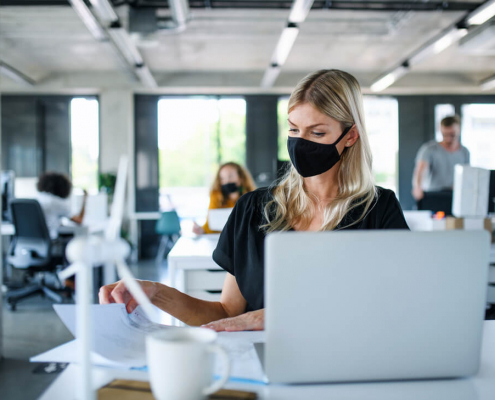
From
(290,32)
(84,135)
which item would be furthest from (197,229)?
(84,135)

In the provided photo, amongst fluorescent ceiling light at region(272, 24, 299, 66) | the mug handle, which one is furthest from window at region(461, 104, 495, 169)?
the mug handle

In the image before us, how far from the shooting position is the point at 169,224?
7012mm

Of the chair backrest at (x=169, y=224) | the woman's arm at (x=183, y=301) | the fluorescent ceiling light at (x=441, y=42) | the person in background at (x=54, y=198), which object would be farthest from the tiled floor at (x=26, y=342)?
the fluorescent ceiling light at (x=441, y=42)

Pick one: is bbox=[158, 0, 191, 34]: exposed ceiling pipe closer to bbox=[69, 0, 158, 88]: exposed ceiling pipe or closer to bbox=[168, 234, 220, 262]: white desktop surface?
bbox=[69, 0, 158, 88]: exposed ceiling pipe

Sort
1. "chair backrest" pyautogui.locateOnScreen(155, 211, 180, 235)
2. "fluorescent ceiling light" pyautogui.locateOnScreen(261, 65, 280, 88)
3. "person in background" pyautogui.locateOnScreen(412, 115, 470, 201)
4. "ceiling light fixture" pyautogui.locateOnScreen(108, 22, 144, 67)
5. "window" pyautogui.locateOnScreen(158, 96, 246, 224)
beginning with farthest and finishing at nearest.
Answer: "window" pyautogui.locateOnScreen(158, 96, 246, 224), "chair backrest" pyautogui.locateOnScreen(155, 211, 180, 235), "fluorescent ceiling light" pyautogui.locateOnScreen(261, 65, 280, 88), "person in background" pyautogui.locateOnScreen(412, 115, 470, 201), "ceiling light fixture" pyautogui.locateOnScreen(108, 22, 144, 67)

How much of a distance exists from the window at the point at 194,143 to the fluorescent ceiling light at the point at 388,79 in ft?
7.37

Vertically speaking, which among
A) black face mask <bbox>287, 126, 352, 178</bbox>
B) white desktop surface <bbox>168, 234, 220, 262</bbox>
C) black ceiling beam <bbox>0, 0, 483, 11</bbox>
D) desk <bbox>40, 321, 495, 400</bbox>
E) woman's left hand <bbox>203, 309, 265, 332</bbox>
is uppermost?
black ceiling beam <bbox>0, 0, 483, 11</bbox>

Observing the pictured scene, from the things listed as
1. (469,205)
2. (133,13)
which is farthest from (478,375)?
(133,13)

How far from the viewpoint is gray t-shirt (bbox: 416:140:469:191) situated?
5.11m

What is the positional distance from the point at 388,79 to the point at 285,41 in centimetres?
276

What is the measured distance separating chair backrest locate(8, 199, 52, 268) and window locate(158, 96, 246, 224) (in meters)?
3.82

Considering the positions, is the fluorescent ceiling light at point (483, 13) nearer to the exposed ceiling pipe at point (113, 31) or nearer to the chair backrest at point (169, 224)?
Result: the exposed ceiling pipe at point (113, 31)

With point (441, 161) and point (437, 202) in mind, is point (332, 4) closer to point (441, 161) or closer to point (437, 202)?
point (441, 161)

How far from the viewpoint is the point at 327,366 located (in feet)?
2.25
